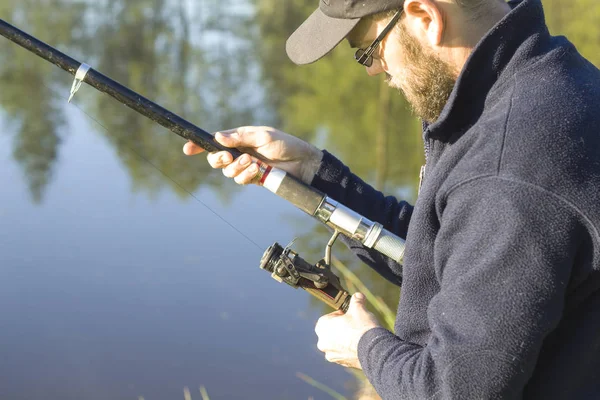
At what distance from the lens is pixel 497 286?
1.24 m

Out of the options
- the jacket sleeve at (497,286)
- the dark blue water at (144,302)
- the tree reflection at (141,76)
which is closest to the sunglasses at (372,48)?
the jacket sleeve at (497,286)

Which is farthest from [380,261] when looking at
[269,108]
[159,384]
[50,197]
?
[269,108]

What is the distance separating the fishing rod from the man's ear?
2.03ft

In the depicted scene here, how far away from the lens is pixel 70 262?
542cm

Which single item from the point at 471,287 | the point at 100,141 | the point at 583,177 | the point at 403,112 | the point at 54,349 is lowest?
the point at 54,349

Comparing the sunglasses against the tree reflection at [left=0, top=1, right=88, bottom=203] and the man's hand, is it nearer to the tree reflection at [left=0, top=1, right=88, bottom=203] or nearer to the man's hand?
the man's hand

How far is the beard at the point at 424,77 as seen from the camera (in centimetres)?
157

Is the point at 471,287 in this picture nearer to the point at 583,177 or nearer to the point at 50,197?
the point at 583,177

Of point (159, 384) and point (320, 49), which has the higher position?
point (320, 49)

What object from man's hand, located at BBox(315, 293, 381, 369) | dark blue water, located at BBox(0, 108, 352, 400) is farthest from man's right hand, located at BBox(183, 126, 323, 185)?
dark blue water, located at BBox(0, 108, 352, 400)

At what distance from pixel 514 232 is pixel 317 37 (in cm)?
78

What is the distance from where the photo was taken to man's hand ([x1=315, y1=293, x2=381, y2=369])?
166cm

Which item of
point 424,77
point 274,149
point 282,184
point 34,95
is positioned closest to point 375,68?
point 424,77

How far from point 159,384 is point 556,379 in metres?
3.35
